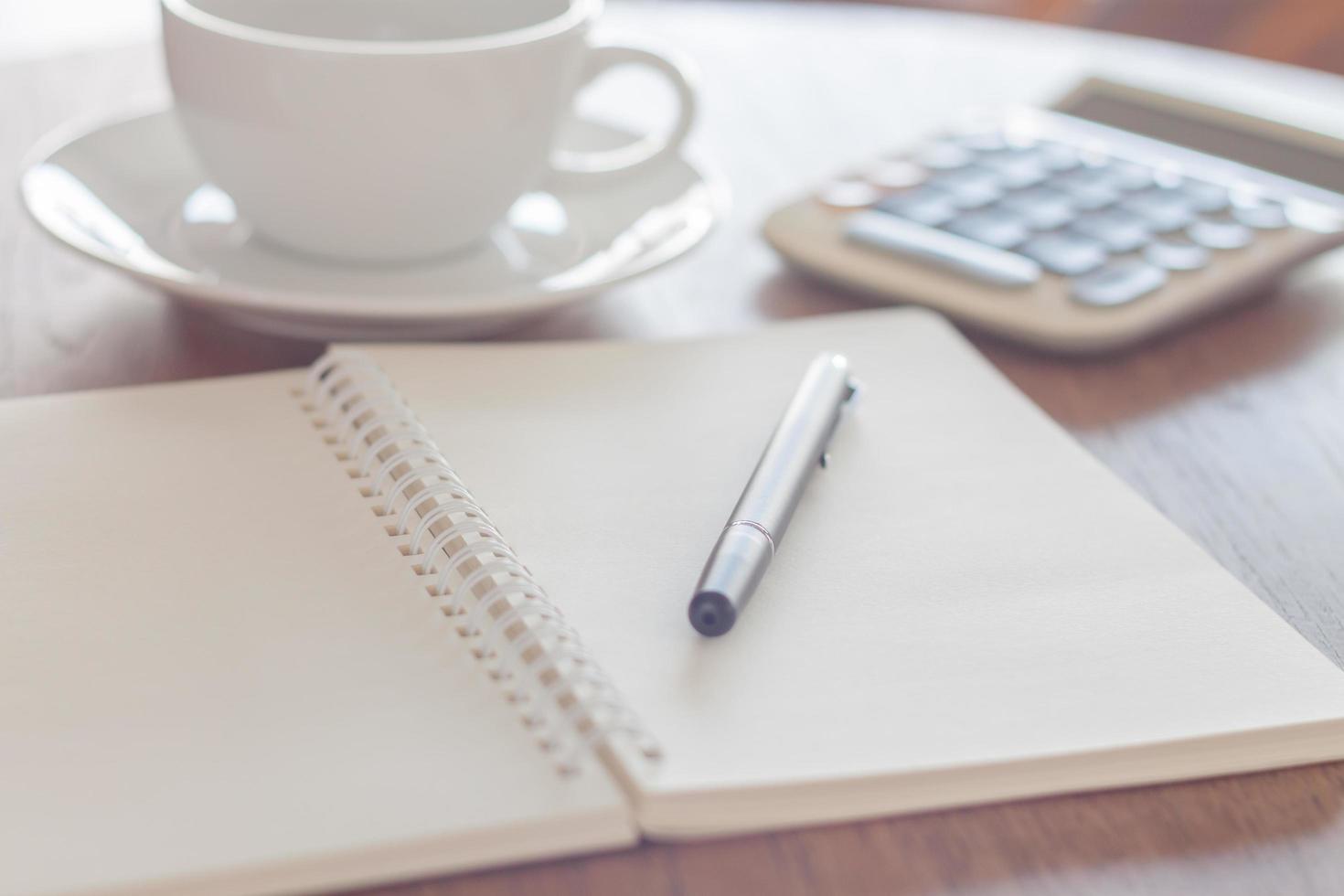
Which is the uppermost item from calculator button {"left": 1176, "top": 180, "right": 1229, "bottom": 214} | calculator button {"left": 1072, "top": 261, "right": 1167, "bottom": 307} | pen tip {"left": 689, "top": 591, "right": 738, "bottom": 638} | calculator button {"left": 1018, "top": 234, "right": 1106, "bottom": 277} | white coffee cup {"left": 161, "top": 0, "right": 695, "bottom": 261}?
white coffee cup {"left": 161, "top": 0, "right": 695, "bottom": 261}

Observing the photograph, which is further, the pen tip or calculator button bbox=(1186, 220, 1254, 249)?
calculator button bbox=(1186, 220, 1254, 249)

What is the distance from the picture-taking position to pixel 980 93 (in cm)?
90

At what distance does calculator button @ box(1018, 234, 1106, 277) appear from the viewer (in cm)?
59

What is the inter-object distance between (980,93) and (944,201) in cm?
28

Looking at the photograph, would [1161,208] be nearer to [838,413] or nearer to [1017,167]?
[1017,167]

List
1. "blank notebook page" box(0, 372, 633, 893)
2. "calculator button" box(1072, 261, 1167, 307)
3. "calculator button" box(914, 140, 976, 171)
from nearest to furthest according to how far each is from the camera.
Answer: "blank notebook page" box(0, 372, 633, 893)
"calculator button" box(1072, 261, 1167, 307)
"calculator button" box(914, 140, 976, 171)

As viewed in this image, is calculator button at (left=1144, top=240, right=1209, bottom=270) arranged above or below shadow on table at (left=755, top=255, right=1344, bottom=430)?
above

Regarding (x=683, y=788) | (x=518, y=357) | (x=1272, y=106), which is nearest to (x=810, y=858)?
(x=683, y=788)

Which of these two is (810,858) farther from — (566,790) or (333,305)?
(333,305)

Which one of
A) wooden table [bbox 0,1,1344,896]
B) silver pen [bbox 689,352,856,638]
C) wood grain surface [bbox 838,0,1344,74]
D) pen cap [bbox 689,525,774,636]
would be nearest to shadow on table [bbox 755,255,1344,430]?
wooden table [bbox 0,1,1344,896]

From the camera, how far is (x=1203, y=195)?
650 millimetres

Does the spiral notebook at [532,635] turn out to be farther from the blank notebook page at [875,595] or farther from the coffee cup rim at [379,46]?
the coffee cup rim at [379,46]

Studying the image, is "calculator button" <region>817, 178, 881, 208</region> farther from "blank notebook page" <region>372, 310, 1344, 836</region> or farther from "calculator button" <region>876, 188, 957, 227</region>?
"blank notebook page" <region>372, 310, 1344, 836</region>

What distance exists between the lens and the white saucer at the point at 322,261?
1.70 feet
